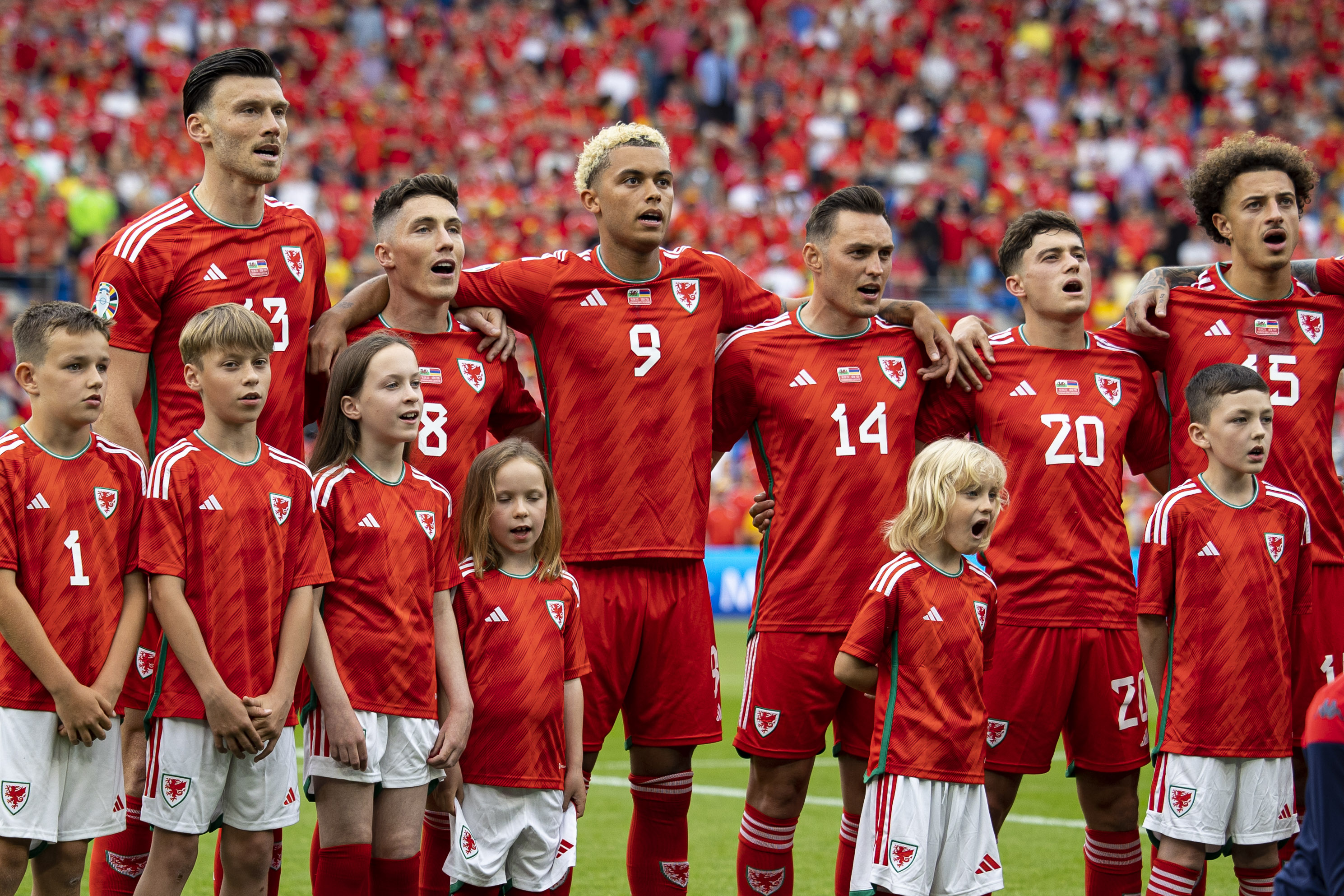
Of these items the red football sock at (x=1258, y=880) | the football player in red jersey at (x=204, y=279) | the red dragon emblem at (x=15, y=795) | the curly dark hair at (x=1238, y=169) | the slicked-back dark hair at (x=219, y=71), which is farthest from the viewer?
the curly dark hair at (x=1238, y=169)

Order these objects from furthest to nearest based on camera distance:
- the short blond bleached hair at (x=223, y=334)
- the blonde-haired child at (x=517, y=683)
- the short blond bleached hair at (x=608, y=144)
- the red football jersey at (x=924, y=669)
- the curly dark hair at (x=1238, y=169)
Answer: the curly dark hair at (x=1238, y=169), the short blond bleached hair at (x=608, y=144), the blonde-haired child at (x=517, y=683), the red football jersey at (x=924, y=669), the short blond bleached hair at (x=223, y=334)

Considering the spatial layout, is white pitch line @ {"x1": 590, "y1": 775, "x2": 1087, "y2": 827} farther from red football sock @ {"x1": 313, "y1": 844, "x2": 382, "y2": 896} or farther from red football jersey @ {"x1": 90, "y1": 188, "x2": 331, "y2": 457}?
red football jersey @ {"x1": 90, "y1": 188, "x2": 331, "y2": 457}

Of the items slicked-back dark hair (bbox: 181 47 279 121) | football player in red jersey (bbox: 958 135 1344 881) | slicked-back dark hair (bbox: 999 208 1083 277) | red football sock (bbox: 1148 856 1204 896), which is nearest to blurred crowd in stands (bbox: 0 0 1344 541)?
slicked-back dark hair (bbox: 181 47 279 121)

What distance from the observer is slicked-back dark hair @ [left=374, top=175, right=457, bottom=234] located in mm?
5527

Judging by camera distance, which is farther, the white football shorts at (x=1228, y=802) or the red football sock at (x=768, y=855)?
the red football sock at (x=768, y=855)

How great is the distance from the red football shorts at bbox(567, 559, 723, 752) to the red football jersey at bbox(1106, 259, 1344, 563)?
190 cm

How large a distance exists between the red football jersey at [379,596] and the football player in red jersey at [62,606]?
0.59m

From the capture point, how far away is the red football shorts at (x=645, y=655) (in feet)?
17.6

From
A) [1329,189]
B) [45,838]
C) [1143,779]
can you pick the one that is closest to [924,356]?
[45,838]

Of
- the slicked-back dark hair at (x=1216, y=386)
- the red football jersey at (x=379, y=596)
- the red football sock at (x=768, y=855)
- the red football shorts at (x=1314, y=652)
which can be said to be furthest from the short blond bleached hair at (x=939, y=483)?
the red football jersey at (x=379, y=596)

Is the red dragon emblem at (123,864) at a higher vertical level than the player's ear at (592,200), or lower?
lower

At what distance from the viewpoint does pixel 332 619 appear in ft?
15.8

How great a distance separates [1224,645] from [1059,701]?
608 millimetres

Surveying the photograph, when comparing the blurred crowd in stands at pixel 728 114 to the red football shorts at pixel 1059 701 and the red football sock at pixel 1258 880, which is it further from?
the red football sock at pixel 1258 880
